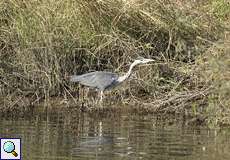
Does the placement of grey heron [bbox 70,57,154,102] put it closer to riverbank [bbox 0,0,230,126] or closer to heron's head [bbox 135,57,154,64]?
heron's head [bbox 135,57,154,64]

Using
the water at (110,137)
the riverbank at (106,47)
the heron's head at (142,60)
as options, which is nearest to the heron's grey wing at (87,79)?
the riverbank at (106,47)

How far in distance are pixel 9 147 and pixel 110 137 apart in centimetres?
192

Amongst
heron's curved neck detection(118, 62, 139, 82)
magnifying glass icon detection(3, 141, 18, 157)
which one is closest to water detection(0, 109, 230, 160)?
magnifying glass icon detection(3, 141, 18, 157)

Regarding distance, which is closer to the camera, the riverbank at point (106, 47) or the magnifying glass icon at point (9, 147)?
the magnifying glass icon at point (9, 147)

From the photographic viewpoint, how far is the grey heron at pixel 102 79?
1389cm

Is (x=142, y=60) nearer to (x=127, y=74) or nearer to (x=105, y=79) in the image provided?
(x=127, y=74)

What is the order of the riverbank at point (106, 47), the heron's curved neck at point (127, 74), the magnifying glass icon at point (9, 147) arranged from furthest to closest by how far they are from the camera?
the riverbank at point (106, 47) < the heron's curved neck at point (127, 74) < the magnifying glass icon at point (9, 147)

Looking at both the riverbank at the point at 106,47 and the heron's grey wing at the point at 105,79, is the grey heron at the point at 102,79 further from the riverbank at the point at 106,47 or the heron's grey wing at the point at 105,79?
the riverbank at the point at 106,47

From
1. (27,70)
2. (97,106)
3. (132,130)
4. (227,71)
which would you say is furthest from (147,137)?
(27,70)

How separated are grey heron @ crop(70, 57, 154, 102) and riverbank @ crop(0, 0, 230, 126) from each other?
0.43 m

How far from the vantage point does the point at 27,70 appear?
14.6m

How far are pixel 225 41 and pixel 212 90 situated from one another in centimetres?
99

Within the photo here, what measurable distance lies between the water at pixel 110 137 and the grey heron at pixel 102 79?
51cm

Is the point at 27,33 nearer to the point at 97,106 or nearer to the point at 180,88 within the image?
the point at 97,106
